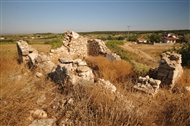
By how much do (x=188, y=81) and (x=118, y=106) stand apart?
14.2ft

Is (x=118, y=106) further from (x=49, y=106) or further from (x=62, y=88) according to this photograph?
(x=62, y=88)

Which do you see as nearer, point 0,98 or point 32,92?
point 0,98

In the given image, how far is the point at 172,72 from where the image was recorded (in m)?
4.97

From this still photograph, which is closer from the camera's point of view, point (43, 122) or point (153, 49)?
point (43, 122)

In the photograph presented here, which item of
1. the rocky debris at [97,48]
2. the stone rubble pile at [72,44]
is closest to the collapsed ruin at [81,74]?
the stone rubble pile at [72,44]

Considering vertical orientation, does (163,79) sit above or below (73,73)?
below

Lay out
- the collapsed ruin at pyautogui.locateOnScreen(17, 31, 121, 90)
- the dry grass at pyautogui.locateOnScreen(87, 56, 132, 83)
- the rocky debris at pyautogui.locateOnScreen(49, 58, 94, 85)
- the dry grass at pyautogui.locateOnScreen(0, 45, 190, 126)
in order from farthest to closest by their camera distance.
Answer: the dry grass at pyautogui.locateOnScreen(87, 56, 132, 83), the collapsed ruin at pyautogui.locateOnScreen(17, 31, 121, 90), the rocky debris at pyautogui.locateOnScreen(49, 58, 94, 85), the dry grass at pyautogui.locateOnScreen(0, 45, 190, 126)

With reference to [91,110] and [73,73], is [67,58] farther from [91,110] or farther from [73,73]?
[91,110]

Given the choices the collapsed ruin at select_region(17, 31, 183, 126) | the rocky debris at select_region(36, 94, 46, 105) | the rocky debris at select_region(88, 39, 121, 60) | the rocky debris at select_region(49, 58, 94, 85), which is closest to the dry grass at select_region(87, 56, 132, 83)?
the collapsed ruin at select_region(17, 31, 183, 126)

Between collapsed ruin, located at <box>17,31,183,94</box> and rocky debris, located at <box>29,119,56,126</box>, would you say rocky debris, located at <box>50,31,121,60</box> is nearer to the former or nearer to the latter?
collapsed ruin, located at <box>17,31,183,94</box>

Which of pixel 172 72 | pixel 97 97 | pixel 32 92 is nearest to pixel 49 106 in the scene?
pixel 32 92

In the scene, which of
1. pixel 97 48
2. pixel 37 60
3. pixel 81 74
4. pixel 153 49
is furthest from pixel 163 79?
pixel 153 49

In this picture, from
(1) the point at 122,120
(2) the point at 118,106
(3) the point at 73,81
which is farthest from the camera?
(3) the point at 73,81

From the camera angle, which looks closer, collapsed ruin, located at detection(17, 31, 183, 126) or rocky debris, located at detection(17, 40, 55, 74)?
collapsed ruin, located at detection(17, 31, 183, 126)
